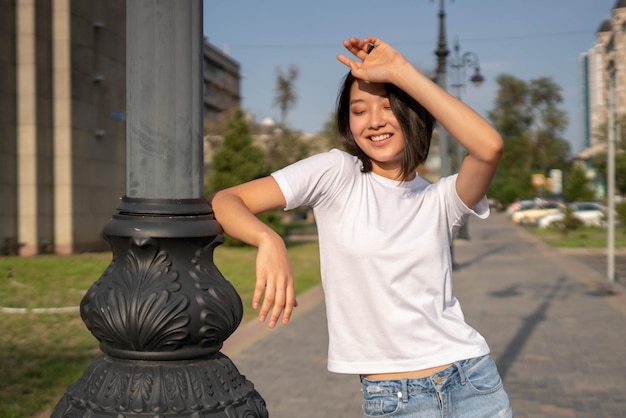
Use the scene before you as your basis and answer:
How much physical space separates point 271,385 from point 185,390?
519 cm

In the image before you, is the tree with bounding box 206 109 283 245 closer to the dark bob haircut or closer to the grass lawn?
the grass lawn

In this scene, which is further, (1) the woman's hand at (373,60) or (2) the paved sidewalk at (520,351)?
(2) the paved sidewalk at (520,351)

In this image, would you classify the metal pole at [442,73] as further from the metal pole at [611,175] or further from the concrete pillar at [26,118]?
the concrete pillar at [26,118]

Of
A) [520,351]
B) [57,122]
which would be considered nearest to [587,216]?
[57,122]

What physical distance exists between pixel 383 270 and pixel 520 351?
22.5ft

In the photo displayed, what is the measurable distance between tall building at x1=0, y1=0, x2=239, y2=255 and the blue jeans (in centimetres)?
1740

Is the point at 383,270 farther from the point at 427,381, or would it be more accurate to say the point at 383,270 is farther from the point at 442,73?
the point at 442,73

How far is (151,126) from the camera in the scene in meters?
2.04

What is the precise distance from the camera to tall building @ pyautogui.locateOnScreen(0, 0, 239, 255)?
1870 centimetres

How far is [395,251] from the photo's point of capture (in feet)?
7.51

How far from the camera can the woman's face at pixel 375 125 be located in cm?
237

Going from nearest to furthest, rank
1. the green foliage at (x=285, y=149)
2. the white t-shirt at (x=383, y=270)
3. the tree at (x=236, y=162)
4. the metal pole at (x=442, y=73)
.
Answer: the white t-shirt at (x=383, y=270) → the metal pole at (x=442, y=73) → the tree at (x=236, y=162) → the green foliage at (x=285, y=149)

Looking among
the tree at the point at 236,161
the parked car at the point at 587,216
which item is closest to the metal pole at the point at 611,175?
the tree at the point at 236,161

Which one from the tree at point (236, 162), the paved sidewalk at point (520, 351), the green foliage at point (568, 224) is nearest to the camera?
the paved sidewalk at point (520, 351)
